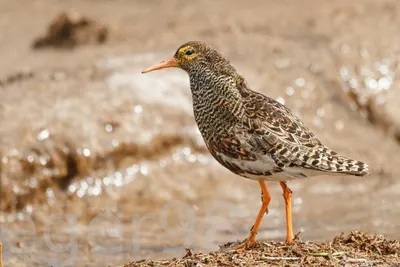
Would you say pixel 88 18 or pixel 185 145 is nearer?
pixel 185 145

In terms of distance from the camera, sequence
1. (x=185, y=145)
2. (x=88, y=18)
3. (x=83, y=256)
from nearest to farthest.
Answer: (x=83, y=256) < (x=185, y=145) < (x=88, y=18)

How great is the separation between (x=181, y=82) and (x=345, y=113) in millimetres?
2768

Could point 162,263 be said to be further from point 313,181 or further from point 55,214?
point 313,181

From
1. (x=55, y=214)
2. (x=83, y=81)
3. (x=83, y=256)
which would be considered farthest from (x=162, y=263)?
(x=83, y=81)

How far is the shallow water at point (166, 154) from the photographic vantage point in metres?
12.1

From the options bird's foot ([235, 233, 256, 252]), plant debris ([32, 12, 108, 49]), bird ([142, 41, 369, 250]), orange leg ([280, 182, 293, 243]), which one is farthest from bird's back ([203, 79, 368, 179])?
plant debris ([32, 12, 108, 49])

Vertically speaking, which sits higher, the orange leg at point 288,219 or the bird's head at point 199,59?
the bird's head at point 199,59

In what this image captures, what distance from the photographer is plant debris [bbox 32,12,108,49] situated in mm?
16656

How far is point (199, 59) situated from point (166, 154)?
5104 millimetres

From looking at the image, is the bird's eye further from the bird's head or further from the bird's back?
the bird's back

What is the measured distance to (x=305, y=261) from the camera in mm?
7840

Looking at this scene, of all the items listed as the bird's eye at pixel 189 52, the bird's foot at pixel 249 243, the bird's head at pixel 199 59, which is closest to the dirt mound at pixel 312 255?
the bird's foot at pixel 249 243

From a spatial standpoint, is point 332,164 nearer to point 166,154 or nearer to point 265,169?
point 265,169

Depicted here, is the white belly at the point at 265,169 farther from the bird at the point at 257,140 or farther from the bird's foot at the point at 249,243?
the bird's foot at the point at 249,243
